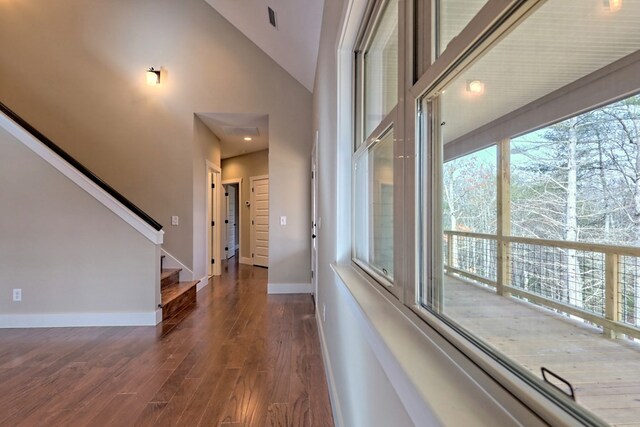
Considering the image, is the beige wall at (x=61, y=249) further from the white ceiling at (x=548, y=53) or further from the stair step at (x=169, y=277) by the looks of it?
the white ceiling at (x=548, y=53)

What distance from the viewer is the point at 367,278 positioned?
128 cm

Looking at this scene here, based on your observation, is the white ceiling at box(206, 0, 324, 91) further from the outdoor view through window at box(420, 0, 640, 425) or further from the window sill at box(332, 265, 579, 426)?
the window sill at box(332, 265, 579, 426)

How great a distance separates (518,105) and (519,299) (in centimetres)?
33

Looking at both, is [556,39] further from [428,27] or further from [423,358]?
[423,358]

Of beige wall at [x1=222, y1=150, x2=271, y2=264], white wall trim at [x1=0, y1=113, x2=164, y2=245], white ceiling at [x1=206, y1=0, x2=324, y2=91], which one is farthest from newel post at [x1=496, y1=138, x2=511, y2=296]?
beige wall at [x1=222, y1=150, x2=271, y2=264]

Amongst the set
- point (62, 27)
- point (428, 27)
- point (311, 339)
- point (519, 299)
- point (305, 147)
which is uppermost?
point (62, 27)

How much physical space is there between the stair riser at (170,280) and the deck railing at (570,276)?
12.7ft

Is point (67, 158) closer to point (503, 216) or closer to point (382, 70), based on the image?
point (382, 70)

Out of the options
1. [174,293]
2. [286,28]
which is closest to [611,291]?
[286,28]

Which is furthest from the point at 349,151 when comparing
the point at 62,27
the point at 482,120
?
the point at 62,27

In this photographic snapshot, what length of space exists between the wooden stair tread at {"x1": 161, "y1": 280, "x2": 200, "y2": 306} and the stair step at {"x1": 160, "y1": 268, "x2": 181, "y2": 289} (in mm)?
49

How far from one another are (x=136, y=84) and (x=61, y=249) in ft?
8.04

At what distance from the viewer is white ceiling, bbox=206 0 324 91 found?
293 centimetres

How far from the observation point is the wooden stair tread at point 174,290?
3378 millimetres
